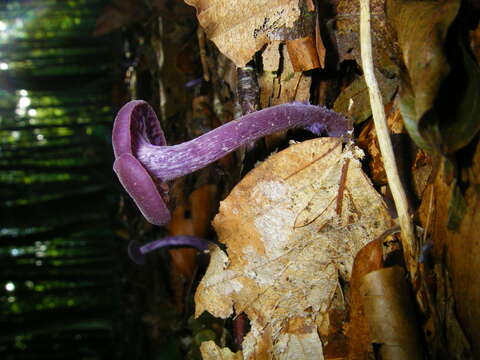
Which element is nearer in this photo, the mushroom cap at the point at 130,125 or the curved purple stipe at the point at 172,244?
the mushroom cap at the point at 130,125

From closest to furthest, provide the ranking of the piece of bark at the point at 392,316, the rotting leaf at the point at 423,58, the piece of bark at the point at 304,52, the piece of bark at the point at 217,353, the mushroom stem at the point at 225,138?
the rotting leaf at the point at 423,58
the piece of bark at the point at 392,316
the mushroom stem at the point at 225,138
the piece of bark at the point at 304,52
the piece of bark at the point at 217,353

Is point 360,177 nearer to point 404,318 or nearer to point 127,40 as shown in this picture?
point 404,318

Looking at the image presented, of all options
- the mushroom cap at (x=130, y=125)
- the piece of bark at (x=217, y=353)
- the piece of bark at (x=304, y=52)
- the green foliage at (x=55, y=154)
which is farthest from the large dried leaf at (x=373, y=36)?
the green foliage at (x=55, y=154)

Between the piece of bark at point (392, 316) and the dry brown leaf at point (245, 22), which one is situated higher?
the dry brown leaf at point (245, 22)

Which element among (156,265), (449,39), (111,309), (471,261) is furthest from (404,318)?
(111,309)

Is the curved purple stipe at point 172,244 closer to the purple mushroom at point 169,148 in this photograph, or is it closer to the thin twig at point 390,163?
the purple mushroom at point 169,148

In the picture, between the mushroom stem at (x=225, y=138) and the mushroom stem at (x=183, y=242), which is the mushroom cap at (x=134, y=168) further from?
the mushroom stem at (x=183, y=242)

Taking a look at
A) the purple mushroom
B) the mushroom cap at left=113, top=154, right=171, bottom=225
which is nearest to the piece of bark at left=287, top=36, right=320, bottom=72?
the purple mushroom

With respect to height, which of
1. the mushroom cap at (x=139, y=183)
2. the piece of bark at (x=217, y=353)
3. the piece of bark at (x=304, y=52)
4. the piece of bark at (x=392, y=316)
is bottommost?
the piece of bark at (x=217, y=353)

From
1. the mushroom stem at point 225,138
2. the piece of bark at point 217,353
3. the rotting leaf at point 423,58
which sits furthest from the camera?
the piece of bark at point 217,353
